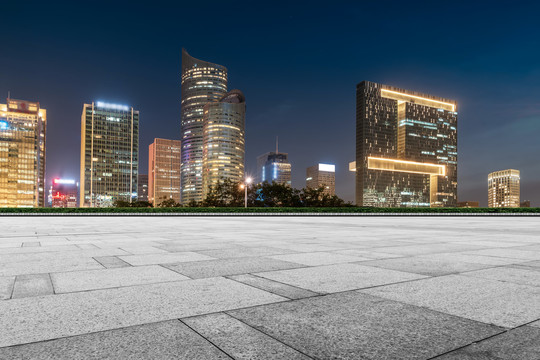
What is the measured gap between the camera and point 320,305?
13.2 ft

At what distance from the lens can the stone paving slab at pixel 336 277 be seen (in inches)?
197

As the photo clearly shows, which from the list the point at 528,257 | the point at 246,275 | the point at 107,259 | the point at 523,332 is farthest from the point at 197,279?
the point at 528,257

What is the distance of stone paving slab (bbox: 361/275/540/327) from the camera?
3657 millimetres

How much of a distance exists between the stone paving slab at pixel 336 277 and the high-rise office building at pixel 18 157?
20295 centimetres

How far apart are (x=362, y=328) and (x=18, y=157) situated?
208975 millimetres

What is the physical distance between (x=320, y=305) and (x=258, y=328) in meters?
1.02

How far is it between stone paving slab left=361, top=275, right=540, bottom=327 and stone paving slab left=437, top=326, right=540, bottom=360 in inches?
12.3

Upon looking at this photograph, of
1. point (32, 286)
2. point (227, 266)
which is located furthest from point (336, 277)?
point (32, 286)

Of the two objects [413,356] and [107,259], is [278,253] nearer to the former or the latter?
[107,259]

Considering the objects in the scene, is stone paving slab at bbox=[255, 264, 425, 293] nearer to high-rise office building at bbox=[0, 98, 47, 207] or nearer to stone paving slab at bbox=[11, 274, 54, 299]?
stone paving slab at bbox=[11, 274, 54, 299]

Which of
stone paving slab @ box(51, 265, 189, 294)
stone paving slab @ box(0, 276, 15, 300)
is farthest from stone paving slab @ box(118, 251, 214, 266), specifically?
stone paving slab @ box(0, 276, 15, 300)

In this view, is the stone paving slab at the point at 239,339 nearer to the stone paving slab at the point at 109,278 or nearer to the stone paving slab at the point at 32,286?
the stone paving slab at the point at 109,278

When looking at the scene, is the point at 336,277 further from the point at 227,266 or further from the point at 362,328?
the point at 362,328

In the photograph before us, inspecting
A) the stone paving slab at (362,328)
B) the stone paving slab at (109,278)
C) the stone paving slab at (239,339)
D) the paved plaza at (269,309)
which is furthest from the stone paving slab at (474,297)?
the stone paving slab at (109,278)
